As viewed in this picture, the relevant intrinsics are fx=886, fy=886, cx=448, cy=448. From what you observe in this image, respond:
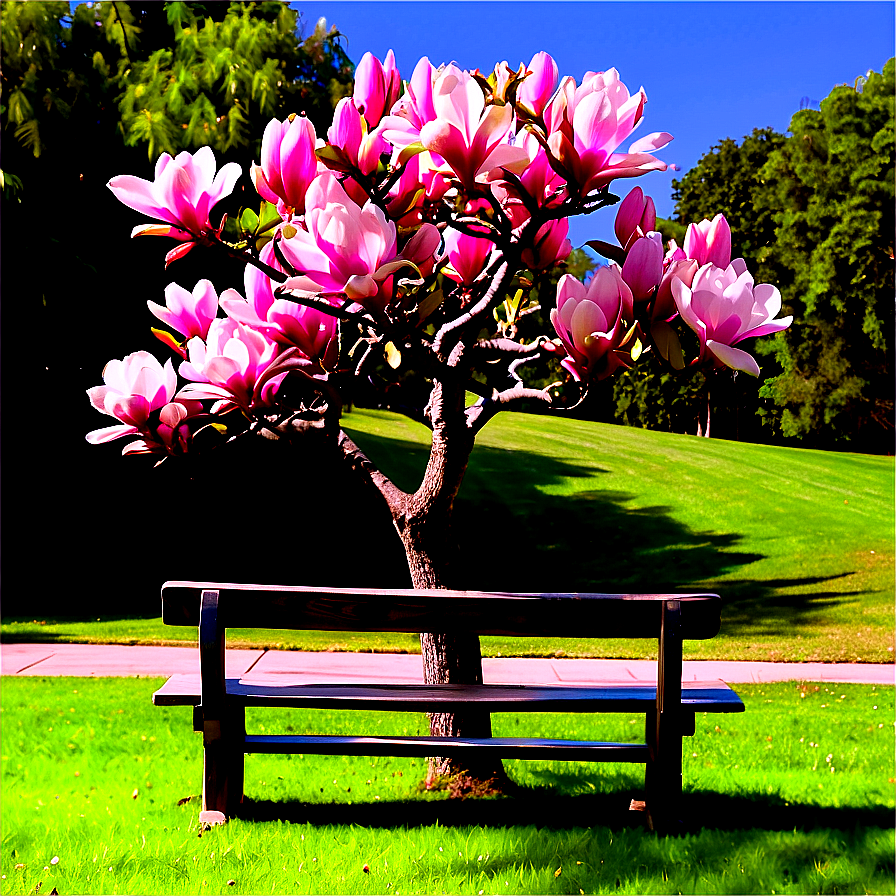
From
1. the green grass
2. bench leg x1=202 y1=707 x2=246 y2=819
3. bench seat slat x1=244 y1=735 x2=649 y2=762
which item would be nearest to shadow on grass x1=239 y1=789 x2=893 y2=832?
the green grass

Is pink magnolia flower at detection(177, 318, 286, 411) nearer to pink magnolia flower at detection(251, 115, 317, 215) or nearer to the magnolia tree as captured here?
the magnolia tree

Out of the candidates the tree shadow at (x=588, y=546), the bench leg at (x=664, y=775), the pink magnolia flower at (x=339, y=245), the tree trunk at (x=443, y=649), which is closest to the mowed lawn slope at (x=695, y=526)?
the tree shadow at (x=588, y=546)

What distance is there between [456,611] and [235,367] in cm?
157

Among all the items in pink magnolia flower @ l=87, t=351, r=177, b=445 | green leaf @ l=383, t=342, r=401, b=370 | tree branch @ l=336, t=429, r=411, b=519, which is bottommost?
tree branch @ l=336, t=429, r=411, b=519

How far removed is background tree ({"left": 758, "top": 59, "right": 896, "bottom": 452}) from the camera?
1525 cm

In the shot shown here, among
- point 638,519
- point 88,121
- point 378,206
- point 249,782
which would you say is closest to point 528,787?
point 249,782

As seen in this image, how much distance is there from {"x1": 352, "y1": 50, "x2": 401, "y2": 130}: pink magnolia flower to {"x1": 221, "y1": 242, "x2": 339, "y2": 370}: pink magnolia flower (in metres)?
0.50

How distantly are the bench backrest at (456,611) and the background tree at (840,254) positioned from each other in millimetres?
6425

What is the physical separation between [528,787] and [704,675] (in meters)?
3.93

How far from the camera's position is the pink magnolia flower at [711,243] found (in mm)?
2764

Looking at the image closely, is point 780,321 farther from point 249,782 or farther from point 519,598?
point 249,782

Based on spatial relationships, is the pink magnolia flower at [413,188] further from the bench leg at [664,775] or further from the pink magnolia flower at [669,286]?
the bench leg at [664,775]

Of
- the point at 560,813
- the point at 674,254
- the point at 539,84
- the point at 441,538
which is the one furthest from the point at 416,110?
the point at 560,813

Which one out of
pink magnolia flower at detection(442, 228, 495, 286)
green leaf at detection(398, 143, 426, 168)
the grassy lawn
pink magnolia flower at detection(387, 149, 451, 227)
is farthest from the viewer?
the grassy lawn
